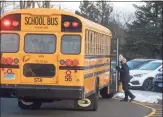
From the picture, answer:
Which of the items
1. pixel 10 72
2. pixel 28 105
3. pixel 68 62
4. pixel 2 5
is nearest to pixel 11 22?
pixel 10 72

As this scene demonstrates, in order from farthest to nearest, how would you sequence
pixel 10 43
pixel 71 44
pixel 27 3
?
pixel 27 3, pixel 10 43, pixel 71 44

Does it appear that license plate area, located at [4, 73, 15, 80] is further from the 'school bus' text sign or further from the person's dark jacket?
the person's dark jacket

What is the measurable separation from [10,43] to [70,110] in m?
3.16

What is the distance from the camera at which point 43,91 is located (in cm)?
1345

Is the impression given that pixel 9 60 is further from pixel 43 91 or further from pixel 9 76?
pixel 43 91

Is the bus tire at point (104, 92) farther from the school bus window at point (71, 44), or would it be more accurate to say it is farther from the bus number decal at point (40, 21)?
the bus number decal at point (40, 21)

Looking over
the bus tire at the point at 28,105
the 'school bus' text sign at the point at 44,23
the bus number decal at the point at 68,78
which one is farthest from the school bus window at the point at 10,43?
the bus tire at the point at 28,105

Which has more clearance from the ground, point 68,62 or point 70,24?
point 70,24

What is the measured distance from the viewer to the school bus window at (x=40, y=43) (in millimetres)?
13672

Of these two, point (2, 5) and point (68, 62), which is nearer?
point (68, 62)

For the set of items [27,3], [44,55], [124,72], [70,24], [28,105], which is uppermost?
[27,3]

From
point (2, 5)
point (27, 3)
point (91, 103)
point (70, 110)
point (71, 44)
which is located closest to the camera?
point (71, 44)

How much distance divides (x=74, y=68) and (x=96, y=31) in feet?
8.03

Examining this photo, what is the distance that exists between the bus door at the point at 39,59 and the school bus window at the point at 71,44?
23 centimetres
